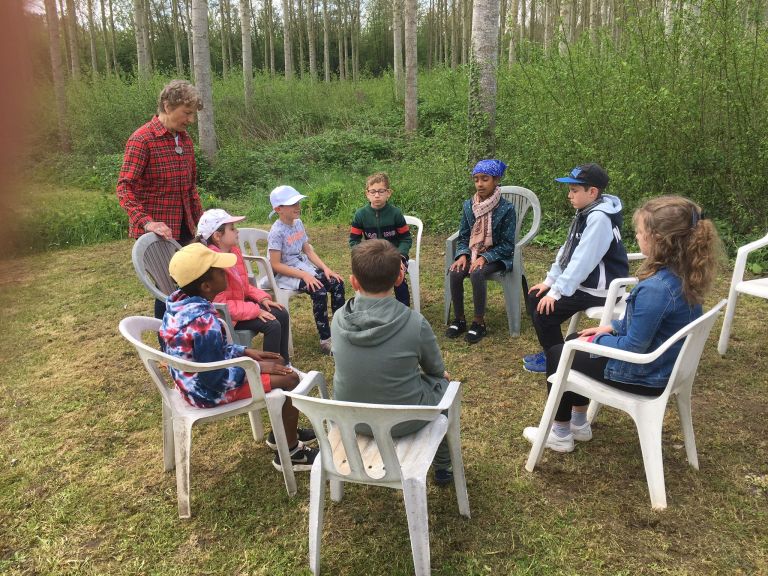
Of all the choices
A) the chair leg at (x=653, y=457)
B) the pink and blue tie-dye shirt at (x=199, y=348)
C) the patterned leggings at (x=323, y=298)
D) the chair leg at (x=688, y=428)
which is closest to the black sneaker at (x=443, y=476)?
the chair leg at (x=653, y=457)

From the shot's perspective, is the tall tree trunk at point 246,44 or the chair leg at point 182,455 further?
the tall tree trunk at point 246,44

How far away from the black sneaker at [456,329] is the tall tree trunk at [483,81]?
10.1ft

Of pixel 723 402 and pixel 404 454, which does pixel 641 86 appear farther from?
pixel 404 454

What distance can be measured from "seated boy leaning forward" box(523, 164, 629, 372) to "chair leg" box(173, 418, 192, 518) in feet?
6.98

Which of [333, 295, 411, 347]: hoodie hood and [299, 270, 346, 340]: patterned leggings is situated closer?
[333, 295, 411, 347]: hoodie hood

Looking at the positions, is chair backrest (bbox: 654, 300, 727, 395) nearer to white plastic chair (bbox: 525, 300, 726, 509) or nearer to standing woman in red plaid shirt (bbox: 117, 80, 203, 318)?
white plastic chair (bbox: 525, 300, 726, 509)

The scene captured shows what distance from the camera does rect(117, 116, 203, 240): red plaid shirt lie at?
3.44 metres

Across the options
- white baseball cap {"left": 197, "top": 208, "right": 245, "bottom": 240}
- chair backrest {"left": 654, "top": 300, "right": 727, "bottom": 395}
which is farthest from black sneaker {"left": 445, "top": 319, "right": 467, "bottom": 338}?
chair backrest {"left": 654, "top": 300, "right": 727, "bottom": 395}

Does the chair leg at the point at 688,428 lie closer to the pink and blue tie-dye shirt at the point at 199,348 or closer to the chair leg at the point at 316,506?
the chair leg at the point at 316,506

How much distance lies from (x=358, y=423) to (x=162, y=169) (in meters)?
2.36

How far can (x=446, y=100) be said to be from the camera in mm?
12523

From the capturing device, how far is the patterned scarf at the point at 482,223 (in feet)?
13.9

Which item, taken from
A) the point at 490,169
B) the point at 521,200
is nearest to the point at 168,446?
the point at 490,169

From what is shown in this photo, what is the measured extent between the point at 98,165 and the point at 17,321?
12360 millimetres
